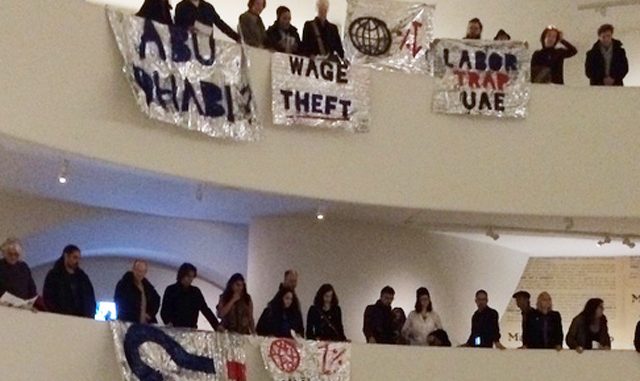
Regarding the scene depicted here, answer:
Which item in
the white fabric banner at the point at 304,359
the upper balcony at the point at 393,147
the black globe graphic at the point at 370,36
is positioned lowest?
the white fabric banner at the point at 304,359

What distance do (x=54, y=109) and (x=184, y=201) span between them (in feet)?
10.3

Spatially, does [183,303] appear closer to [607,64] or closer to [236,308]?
[236,308]

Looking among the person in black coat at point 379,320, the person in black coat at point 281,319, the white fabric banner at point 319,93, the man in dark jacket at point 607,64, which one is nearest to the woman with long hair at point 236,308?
the person in black coat at point 281,319

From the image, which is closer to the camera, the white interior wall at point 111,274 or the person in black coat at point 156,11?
the person in black coat at point 156,11

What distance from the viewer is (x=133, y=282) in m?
10.8

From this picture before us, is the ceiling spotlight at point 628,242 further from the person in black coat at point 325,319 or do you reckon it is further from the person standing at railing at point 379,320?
the person in black coat at point 325,319

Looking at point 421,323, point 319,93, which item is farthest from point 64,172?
point 421,323

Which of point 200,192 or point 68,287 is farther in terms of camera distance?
point 200,192

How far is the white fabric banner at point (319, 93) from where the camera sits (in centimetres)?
1221

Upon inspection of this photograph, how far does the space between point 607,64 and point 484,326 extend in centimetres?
335

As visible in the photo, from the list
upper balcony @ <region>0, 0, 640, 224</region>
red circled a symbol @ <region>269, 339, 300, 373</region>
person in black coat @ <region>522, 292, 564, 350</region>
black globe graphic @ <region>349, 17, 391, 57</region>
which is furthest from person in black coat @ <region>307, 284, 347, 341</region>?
black globe graphic @ <region>349, 17, 391, 57</region>

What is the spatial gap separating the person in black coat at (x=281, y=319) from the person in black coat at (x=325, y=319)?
0.19 metres

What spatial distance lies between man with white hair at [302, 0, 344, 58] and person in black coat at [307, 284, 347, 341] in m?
2.44

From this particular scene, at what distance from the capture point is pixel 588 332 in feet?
41.5
